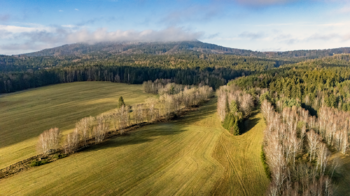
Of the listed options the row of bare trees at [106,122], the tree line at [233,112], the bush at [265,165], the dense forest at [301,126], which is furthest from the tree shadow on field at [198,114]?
the bush at [265,165]

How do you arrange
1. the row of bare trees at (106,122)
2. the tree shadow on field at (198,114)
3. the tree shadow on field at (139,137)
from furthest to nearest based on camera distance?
the tree shadow on field at (198,114) < the tree shadow on field at (139,137) < the row of bare trees at (106,122)

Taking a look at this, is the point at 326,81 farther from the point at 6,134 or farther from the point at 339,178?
the point at 6,134

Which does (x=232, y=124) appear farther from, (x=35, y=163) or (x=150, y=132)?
(x=35, y=163)

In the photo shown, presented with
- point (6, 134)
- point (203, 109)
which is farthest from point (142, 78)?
A: point (6, 134)

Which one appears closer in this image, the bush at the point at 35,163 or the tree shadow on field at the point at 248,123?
the bush at the point at 35,163

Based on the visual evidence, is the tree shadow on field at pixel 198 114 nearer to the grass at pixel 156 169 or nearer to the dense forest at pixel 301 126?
the dense forest at pixel 301 126

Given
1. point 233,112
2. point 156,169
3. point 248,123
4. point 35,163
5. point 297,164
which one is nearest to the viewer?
point 35,163

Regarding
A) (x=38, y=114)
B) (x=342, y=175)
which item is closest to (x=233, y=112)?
(x=342, y=175)
